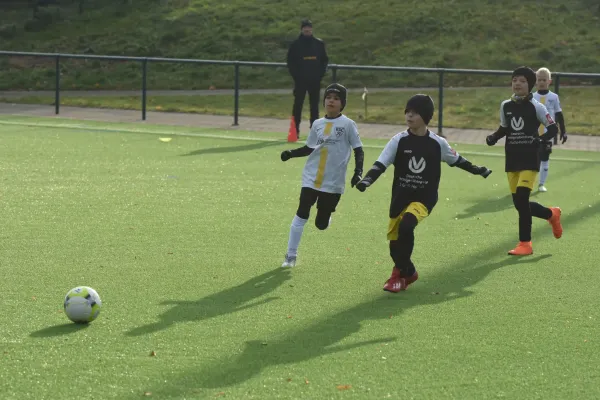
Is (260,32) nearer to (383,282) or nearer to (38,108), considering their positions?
(38,108)

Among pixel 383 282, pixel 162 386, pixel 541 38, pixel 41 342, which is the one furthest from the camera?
pixel 541 38

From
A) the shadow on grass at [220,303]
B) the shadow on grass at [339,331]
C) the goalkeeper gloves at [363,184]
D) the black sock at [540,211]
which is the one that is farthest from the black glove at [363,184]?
the black sock at [540,211]

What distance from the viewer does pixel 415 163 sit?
8211 mm

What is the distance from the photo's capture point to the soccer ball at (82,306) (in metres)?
6.98

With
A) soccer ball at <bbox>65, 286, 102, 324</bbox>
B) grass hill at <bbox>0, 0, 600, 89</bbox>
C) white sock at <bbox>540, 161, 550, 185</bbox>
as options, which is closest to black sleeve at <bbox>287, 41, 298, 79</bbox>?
white sock at <bbox>540, 161, 550, 185</bbox>

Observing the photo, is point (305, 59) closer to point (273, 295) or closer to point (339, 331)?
point (273, 295)

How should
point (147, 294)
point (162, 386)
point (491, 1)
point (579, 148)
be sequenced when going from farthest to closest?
point (491, 1) → point (579, 148) → point (147, 294) → point (162, 386)

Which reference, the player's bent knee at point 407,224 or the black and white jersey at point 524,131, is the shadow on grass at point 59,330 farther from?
the black and white jersey at point 524,131

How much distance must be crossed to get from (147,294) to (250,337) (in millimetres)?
1379

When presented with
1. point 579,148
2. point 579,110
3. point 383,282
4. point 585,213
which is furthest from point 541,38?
point 383,282

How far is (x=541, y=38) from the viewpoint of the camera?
31.9 m

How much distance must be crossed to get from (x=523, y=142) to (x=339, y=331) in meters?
3.78

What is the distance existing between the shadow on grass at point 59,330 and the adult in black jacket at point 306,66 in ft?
40.0

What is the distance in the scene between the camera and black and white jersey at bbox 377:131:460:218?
8203 mm
